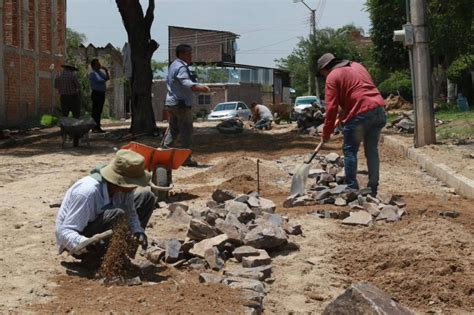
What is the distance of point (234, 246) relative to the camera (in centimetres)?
583

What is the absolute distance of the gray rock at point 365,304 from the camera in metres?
4.10

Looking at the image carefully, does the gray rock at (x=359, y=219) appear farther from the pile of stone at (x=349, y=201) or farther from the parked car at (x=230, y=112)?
the parked car at (x=230, y=112)

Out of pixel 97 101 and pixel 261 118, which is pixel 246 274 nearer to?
pixel 97 101

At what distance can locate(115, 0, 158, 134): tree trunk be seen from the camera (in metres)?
17.7

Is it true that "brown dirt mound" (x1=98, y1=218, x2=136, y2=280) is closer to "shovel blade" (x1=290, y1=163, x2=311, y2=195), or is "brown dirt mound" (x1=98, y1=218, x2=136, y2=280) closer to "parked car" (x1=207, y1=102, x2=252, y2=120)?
"shovel blade" (x1=290, y1=163, x2=311, y2=195)

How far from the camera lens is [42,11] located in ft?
85.0

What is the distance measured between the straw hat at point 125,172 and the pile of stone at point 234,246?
78 cm

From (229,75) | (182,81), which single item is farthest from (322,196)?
(229,75)

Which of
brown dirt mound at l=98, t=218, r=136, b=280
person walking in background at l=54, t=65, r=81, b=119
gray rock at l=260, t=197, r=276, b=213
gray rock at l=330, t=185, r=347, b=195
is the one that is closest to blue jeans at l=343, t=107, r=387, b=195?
gray rock at l=330, t=185, r=347, b=195

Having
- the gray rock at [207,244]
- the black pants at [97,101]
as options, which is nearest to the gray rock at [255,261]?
the gray rock at [207,244]

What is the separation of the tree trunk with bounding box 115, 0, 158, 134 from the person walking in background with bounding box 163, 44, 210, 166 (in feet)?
22.9

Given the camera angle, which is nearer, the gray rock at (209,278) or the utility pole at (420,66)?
the gray rock at (209,278)

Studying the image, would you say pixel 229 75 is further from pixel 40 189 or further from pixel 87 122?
pixel 40 189

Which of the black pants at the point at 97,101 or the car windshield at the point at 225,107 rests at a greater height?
the car windshield at the point at 225,107
